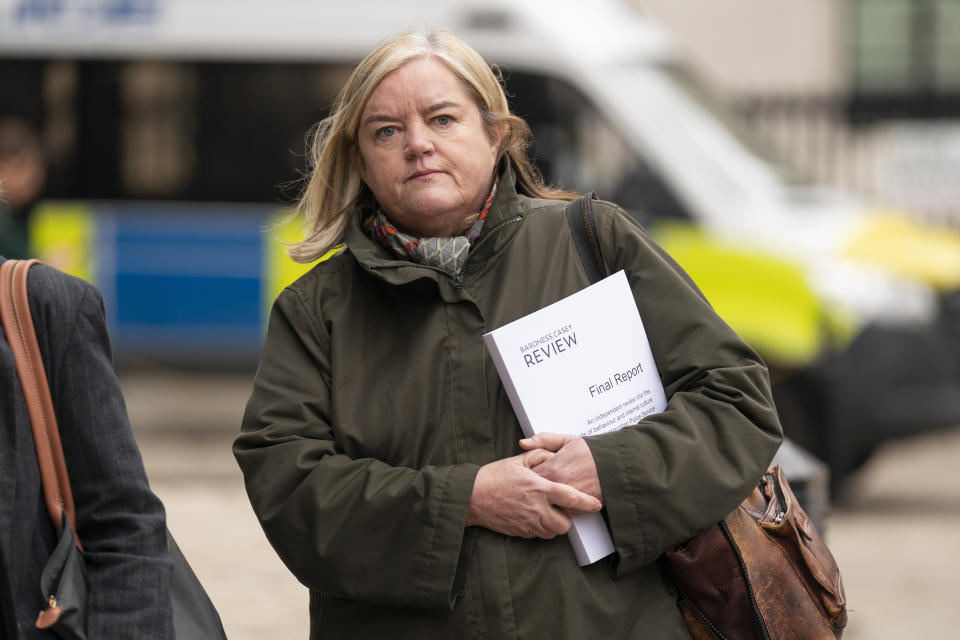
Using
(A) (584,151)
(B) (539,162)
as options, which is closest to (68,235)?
(B) (539,162)

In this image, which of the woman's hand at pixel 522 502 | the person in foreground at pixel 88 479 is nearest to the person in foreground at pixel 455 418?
the woman's hand at pixel 522 502

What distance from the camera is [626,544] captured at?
95.3 inches

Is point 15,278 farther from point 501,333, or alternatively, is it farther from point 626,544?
point 626,544

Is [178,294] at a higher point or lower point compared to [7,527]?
lower

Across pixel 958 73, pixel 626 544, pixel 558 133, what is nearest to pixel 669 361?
pixel 626 544

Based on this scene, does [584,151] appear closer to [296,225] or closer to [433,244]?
[296,225]

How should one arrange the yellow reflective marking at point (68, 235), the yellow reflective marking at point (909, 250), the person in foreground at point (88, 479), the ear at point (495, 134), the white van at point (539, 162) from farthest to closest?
the yellow reflective marking at point (68, 235)
the yellow reflective marking at point (909, 250)
the white van at point (539, 162)
the ear at point (495, 134)
the person in foreground at point (88, 479)

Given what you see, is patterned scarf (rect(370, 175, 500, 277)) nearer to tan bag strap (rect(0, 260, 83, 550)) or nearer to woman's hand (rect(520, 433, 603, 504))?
woman's hand (rect(520, 433, 603, 504))

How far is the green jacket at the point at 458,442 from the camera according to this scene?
95.3 inches

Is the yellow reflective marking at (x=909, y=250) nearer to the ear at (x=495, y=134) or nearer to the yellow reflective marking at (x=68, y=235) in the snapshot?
the yellow reflective marking at (x=68, y=235)

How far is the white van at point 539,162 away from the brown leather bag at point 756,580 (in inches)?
207

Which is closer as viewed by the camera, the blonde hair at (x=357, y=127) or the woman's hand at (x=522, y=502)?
the woman's hand at (x=522, y=502)

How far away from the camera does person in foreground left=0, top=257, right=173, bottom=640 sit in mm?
2236

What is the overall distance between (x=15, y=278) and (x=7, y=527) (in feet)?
1.21
